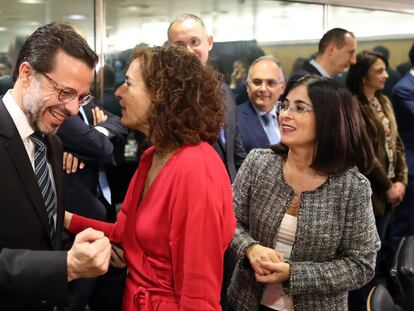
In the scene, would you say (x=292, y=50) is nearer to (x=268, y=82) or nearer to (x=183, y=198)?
(x=268, y=82)

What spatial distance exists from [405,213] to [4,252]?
3.61 meters

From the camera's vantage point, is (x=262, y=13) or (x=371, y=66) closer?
(x=371, y=66)

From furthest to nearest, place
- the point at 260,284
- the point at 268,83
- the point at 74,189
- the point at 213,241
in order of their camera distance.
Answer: the point at 268,83
the point at 74,189
the point at 260,284
the point at 213,241

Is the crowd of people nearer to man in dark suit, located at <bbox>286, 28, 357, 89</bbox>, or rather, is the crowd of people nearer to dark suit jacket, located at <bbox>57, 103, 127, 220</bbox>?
dark suit jacket, located at <bbox>57, 103, 127, 220</bbox>

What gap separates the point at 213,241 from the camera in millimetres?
1488

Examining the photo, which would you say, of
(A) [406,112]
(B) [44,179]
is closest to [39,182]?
(B) [44,179]

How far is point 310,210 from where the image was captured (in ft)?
5.83

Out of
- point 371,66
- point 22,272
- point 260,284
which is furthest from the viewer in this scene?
point 371,66

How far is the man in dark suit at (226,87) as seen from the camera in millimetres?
2873

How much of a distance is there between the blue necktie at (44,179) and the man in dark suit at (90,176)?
2.96 ft

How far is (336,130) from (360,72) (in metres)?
2.25

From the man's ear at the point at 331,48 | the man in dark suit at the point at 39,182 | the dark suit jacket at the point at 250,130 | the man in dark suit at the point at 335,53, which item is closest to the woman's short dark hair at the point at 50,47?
the man in dark suit at the point at 39,182

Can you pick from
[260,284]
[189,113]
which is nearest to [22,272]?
[189,113]

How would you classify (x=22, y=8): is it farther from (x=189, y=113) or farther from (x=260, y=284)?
(x=260, y=284)
